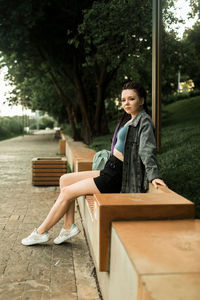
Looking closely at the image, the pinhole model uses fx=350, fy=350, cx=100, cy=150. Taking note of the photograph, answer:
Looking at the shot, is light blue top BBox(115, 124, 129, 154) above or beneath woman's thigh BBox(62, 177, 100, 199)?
above

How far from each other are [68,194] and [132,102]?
3.98ft

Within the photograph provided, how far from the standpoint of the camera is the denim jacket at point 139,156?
131 inches

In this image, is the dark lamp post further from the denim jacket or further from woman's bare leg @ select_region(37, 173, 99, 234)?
woman's bare leg @ select_region(37, 173, 99, 234)

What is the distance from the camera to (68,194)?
3.83 metres

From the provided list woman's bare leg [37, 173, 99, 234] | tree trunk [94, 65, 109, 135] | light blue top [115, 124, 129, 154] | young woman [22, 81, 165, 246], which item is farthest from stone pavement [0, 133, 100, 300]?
tree trunk [94, 65, 109, 135]

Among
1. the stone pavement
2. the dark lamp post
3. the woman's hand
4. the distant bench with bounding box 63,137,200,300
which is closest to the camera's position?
the distant bench with bounding box 63,137,200,300

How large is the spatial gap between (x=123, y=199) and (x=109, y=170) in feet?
3.25

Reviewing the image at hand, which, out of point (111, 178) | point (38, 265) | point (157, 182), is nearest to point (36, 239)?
point (38, 265)

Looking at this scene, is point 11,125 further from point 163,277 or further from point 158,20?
point 163,277

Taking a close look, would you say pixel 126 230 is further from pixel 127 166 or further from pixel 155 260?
pixel 127 166

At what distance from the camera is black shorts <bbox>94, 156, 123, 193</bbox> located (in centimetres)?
367

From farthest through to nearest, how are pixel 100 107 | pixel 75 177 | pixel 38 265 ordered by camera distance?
1. pixel 100 107
2. pixel 75 177
3. pixel 38 265

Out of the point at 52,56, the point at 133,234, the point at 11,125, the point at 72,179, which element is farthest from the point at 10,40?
the point at 11,125

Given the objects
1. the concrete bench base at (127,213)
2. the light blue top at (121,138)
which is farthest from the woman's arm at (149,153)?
the concrete bench base at (127,213)
